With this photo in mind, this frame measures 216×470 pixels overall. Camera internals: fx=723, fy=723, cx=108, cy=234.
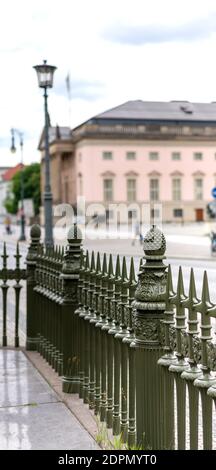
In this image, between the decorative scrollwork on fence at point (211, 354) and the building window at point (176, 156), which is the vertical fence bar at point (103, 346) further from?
the building window at point (176, 156)

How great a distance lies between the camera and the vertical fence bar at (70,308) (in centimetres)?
577

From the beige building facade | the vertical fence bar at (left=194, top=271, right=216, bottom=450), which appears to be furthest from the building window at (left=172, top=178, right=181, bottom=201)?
the vertical fence bar at (left=194, top=271, right=216, bottom=450)

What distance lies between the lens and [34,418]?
Result: 506 cm

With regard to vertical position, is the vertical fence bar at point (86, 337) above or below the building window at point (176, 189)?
below

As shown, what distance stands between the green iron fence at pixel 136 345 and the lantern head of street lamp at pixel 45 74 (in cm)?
1618

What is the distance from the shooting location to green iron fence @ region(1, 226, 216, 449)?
11.0 feet

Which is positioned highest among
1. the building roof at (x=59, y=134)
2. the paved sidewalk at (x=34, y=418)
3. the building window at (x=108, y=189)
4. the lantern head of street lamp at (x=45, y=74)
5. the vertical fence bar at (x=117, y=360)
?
the building roof at (x=59, y=134)

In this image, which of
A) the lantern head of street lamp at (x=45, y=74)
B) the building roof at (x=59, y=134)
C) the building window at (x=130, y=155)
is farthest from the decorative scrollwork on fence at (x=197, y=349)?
the building roof at (x=59, y=134)

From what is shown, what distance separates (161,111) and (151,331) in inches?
4022

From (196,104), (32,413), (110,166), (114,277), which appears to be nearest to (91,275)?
(114,277)

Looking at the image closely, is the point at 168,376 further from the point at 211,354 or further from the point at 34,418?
the point at 34,418

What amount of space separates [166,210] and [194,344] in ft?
325

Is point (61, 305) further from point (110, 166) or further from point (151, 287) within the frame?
point (110, 166)

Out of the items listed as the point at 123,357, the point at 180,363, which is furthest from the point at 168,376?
the point at 123,357
